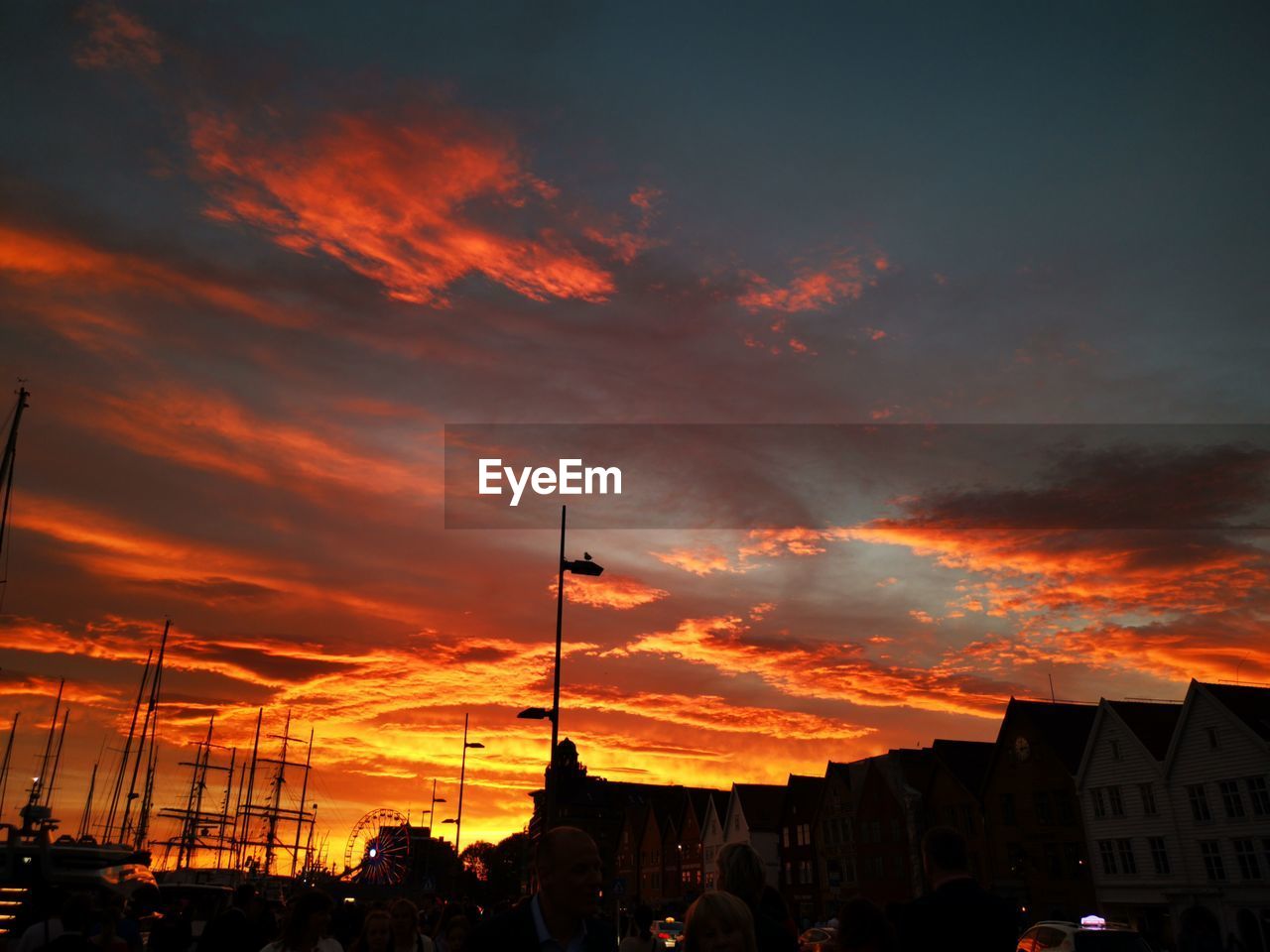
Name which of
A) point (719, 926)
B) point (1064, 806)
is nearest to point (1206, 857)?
point (1064, 806)

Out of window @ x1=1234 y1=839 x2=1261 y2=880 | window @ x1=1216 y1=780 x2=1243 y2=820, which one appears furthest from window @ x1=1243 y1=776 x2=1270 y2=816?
window @ x1=1234 y1=839 x2=1261 y2=880

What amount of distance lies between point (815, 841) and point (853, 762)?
8.72 metres

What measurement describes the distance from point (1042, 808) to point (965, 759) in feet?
33.2

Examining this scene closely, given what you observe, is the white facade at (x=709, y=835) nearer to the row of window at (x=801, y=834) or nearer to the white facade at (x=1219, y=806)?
the row of window at (x=801, y=834)

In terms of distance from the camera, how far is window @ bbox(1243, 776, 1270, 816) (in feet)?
138

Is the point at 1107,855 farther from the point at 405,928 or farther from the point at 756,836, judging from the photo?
the point at 405,928

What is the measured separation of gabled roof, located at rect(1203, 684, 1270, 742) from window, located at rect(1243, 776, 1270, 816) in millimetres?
2135

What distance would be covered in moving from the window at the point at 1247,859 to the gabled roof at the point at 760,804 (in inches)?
1879

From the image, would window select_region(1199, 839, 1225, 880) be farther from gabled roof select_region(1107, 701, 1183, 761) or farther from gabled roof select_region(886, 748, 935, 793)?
gabled roof select_region(886, 748, 935, 793)

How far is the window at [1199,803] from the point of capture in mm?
44750

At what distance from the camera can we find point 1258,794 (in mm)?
42406

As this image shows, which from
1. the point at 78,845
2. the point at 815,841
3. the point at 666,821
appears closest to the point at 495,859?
the point at 666,821

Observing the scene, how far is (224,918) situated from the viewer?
33.3 ft

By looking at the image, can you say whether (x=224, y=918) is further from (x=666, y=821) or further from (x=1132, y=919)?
(x=666, y=821)
